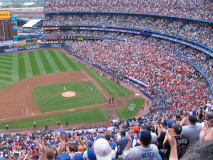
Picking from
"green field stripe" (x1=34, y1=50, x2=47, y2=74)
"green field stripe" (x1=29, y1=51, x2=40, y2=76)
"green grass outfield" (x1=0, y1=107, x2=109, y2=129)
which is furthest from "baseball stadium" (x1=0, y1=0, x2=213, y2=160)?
"green field stripe" (x1=29, y1=51, x2=40, y2=76)

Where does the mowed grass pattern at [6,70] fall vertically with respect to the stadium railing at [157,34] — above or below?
below

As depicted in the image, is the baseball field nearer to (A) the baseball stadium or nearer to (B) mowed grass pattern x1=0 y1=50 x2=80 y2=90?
(B) mowed grass pattern x1=0 y1=50 x2=80 y2=90

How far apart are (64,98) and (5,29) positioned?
111ft

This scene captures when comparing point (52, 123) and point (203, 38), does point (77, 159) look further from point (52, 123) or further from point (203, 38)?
point (203, 38)

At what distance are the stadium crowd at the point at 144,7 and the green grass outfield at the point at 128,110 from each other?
770 inches

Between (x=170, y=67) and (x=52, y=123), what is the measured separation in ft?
73.4

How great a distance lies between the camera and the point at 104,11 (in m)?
65.1

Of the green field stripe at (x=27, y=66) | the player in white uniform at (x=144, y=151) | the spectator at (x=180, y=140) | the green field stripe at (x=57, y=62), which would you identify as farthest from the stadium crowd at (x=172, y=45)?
the player in white uniform at (x=144, y=151)

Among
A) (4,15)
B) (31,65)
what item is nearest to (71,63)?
(31,65)

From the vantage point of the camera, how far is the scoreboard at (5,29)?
5738cm

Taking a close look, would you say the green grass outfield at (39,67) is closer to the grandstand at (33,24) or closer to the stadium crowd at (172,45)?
the stadium crowd at (172,45)

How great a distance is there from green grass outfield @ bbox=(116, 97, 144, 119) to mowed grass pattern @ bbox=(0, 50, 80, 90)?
17.0m

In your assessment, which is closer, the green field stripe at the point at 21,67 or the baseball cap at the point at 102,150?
the baseball cap at the point at 102,150

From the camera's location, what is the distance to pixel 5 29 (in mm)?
58438
